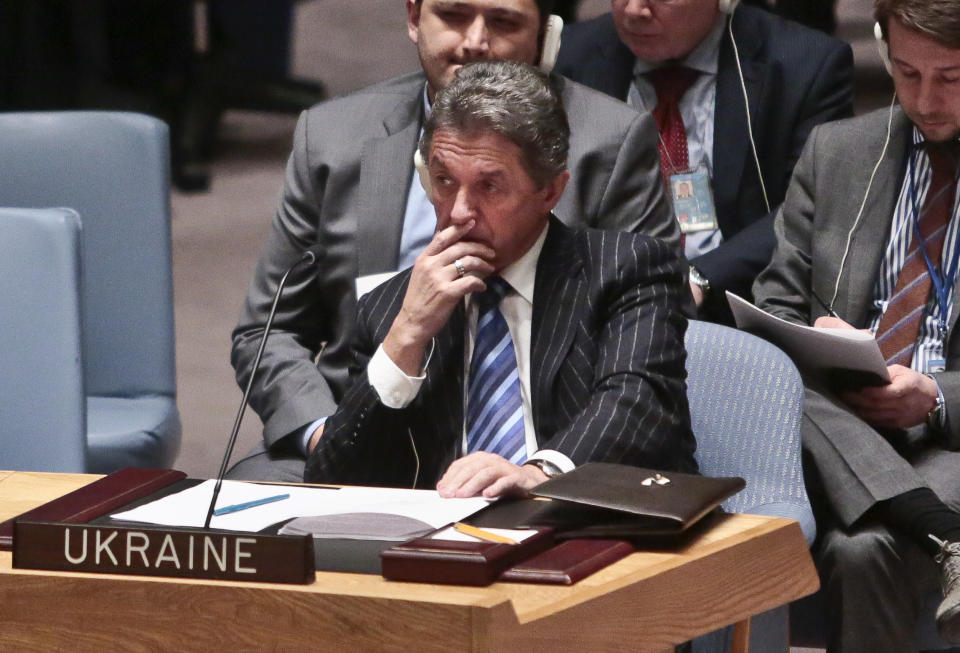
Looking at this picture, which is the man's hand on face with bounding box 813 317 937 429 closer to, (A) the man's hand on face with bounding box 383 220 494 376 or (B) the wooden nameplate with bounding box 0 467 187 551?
(A) the man's hand on face with bounding box 383 220 494 376

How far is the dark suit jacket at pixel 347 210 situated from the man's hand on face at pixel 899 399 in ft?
1.40

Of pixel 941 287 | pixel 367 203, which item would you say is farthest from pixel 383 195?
pixel 941 287

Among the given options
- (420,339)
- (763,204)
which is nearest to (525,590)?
(420,339)

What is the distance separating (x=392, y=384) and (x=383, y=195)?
25.5 inches

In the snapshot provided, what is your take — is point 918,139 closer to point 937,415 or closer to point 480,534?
point 937,415

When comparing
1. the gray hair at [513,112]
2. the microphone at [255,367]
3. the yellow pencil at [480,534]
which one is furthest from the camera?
the gray hair at [513,112]

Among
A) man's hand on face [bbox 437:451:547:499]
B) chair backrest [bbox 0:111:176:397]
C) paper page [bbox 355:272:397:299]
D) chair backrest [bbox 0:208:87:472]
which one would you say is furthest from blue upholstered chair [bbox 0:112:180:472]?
man's hand on face [bbox 437:451:547:499]

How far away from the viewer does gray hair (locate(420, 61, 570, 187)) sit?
2203 mm

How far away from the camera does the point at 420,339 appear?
2219 mm

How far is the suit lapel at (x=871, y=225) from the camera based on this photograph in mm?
2859

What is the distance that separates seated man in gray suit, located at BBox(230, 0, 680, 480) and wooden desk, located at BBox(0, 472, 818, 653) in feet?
3.47

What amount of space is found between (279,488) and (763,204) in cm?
167

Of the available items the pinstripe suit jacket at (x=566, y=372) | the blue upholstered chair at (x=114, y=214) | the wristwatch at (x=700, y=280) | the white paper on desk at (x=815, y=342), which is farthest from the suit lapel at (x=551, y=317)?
the blue upholstered chair at (x=114, y=214)

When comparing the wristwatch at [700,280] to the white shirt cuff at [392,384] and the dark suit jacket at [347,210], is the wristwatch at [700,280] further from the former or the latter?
the white shirt cuff at [392,384]
